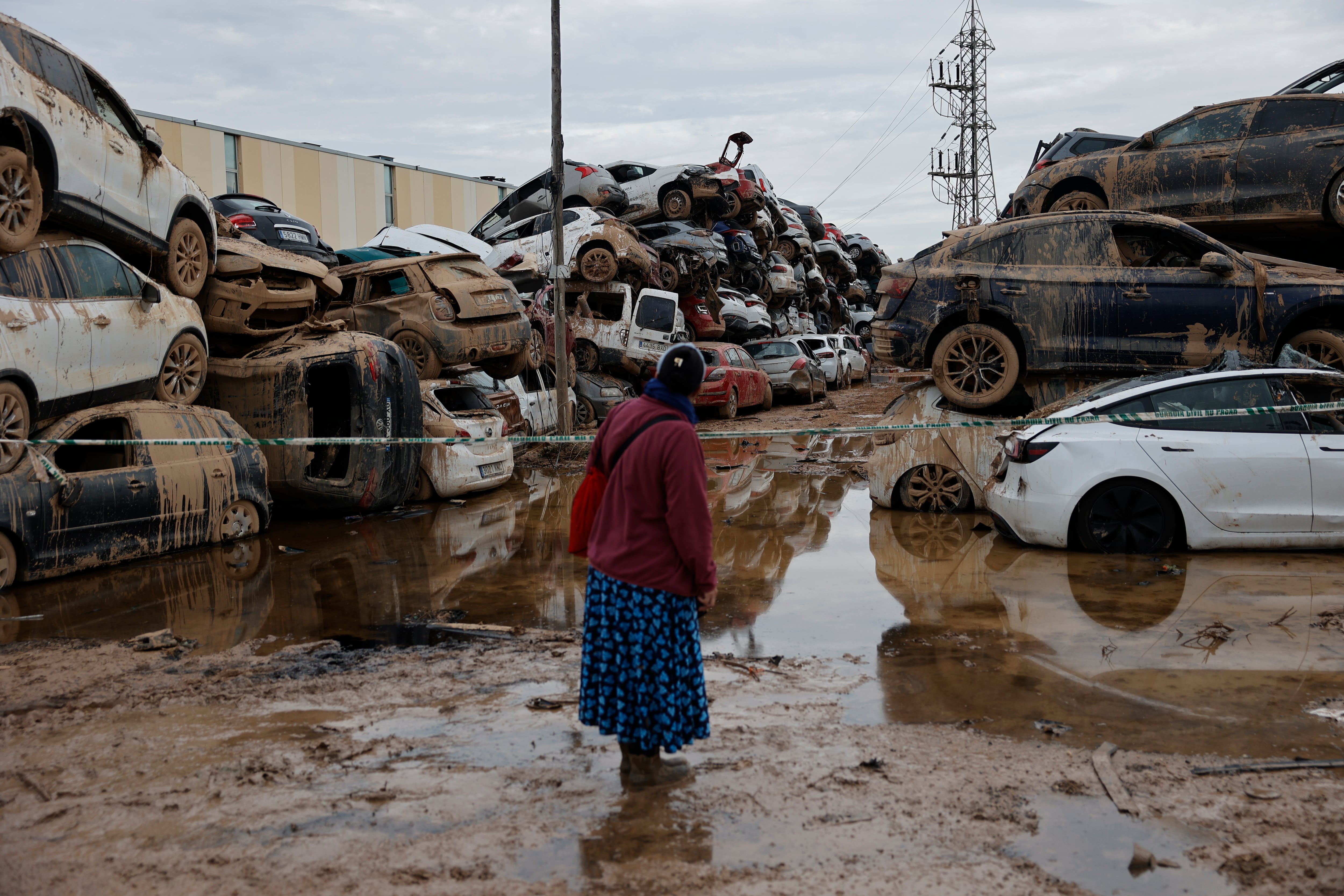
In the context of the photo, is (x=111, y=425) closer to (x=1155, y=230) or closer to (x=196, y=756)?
(x=196, y=756)

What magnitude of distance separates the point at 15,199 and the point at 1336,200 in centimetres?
1303

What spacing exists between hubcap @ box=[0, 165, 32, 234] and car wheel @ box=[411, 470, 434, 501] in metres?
4.56

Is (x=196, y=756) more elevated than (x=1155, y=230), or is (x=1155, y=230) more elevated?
(x=1155, y=230)

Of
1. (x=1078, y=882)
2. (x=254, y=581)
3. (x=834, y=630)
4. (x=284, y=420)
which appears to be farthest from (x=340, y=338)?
(x=1078, y=882)

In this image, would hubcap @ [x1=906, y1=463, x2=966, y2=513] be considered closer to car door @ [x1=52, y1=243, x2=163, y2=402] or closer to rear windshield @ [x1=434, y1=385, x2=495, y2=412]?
rear windshield @ [x1=434, y1=385, x2=495, y2=412]

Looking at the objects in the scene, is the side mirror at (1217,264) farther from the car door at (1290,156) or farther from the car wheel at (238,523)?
the car wheel at (238,523)

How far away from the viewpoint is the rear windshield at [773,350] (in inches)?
925

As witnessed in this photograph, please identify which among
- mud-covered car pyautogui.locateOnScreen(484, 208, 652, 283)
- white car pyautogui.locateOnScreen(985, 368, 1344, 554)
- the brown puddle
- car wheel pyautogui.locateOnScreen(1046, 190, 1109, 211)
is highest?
mud-covered car pyautogui.locateOnScreen(484, 208, 652, 283)

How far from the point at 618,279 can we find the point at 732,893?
1717 cm

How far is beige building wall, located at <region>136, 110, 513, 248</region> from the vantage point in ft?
97.5

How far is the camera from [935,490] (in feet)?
31.3

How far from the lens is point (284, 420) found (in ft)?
32.6

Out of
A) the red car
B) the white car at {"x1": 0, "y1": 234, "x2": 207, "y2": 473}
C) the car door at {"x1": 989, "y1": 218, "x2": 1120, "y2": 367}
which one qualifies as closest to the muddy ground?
the white car at {"x1": 0, "y1": 234, "x2": 207, "y2": 473}

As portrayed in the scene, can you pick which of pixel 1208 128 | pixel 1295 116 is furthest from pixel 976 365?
pixel 1295 116
